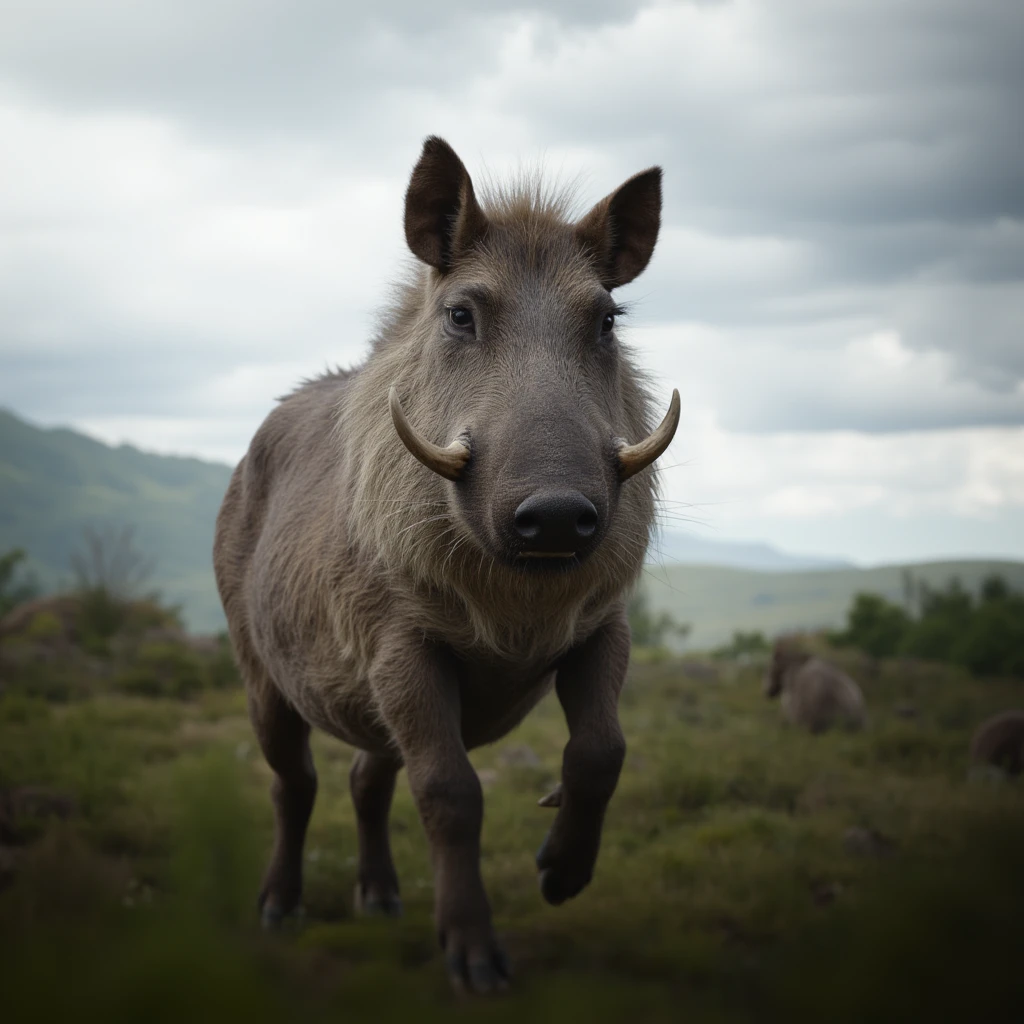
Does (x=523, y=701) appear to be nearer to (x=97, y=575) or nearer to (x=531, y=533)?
(x=531, y=533)

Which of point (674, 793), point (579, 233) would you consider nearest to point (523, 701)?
point (579, 233)

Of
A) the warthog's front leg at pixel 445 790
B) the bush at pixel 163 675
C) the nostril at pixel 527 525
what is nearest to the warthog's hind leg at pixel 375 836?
the warthog's front leg at pixel 445 790

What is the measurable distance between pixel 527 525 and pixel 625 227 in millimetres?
2078

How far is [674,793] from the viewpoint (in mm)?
10711

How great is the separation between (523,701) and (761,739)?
33.6 ft

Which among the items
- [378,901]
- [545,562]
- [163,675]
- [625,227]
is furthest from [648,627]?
[545,562]

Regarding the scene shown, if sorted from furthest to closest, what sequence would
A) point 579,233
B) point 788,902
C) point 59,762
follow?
1. point 59,762
2. point 788,902
3. point 579,233

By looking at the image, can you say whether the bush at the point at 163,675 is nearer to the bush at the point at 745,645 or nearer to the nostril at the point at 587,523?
the nostril at the point at 587,523

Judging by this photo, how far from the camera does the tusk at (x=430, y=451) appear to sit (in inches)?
155

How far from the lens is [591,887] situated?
7305 millimetres

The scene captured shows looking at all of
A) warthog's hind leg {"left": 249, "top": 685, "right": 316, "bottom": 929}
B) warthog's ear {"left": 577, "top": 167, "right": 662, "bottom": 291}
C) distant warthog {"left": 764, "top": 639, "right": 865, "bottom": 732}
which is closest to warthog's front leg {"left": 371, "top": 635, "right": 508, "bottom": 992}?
Answer: warthog's ear {"left": 577, "top": 167, "right": 662, "bottom": 291}

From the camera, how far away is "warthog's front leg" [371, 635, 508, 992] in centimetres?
385

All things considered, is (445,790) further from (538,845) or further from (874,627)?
(874,627)

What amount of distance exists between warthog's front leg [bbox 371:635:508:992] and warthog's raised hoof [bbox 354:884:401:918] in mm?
2605
